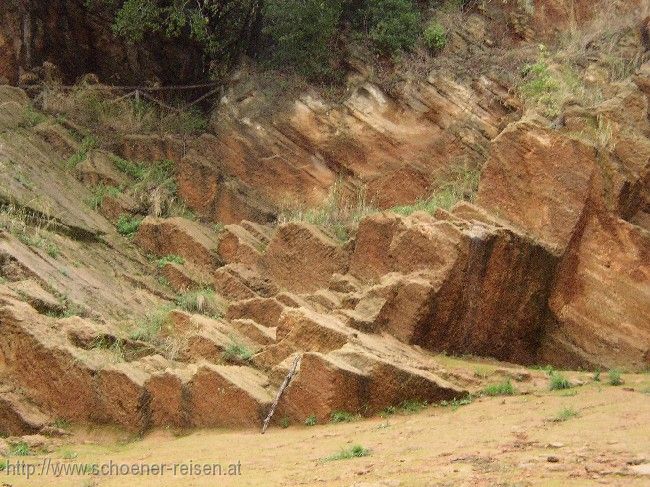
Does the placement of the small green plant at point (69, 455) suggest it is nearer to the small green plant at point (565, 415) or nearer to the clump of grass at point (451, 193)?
the small green plant at point (565, 415)

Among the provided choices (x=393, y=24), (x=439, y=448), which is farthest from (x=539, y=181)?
(x=439, y=448)

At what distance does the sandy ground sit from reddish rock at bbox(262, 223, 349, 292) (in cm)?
427

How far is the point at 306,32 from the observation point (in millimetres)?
17406

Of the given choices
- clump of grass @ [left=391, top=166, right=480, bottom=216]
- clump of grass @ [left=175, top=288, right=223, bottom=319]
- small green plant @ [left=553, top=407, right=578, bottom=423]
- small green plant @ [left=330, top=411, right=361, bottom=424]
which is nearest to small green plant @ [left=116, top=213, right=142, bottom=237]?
clump of grass @ [left=175, top=288, right=223, bottom=319]

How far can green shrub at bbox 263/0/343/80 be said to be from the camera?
679 inches

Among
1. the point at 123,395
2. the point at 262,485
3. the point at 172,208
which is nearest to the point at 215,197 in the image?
the point at 172,208

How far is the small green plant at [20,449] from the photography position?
9.48 m

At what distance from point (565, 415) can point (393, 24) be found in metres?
10.5

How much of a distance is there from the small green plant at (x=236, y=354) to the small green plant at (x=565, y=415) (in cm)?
403

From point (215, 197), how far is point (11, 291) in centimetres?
603

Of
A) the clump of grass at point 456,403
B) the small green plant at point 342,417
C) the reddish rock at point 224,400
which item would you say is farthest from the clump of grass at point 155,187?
the clump of grass at point 456,403

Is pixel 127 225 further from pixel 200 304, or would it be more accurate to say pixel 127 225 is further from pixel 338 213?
pixel 338 213

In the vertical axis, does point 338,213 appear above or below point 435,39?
below

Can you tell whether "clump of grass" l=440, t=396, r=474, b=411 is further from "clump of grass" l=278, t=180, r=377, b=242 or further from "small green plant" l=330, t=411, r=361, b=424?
"clump of grass" l=278, t=180, r=377, b=242
